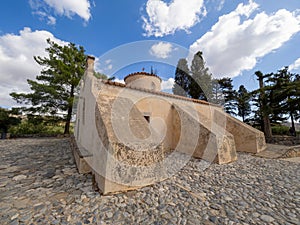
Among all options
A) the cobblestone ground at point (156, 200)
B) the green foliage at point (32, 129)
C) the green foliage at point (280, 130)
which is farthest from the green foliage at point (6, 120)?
the green foliage at point (280, 130)

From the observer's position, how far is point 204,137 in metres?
5.30

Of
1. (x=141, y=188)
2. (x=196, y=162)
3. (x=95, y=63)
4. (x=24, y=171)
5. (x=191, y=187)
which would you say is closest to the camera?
(x=141, y=188)

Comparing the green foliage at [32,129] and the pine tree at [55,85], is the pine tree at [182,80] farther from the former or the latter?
the green foliage at [32,129]

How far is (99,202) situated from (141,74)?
7.85 meters

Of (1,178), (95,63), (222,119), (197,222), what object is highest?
(95,63)

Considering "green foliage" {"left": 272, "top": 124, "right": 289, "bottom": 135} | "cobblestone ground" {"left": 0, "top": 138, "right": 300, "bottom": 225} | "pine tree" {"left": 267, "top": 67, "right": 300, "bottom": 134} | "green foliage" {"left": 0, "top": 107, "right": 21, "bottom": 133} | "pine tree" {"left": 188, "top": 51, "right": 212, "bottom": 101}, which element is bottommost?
"cobblestone ground" {"left": 0, "top": 138, "right": 300, "bottom": 225}

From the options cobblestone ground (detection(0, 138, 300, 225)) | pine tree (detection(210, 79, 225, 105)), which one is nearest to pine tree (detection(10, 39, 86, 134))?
cobblestone ground (detection(0, 138, 300, 225))

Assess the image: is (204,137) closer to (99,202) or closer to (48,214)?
(99,202)

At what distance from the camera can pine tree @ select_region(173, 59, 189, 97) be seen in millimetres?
19266

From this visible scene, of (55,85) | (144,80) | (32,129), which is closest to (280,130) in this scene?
(144,80)

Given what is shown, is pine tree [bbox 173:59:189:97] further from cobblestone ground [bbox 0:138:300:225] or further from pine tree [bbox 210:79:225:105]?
cobblestone ground [bbox 0:138:300:225]

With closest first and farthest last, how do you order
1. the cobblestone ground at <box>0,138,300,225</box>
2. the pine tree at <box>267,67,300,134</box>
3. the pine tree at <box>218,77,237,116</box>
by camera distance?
the cobblestone ground at <box>0,138,300,225</box>
the pine tree at <box>267,67,300,134</box>
the pine tree at <box>218,77,237,116</box>

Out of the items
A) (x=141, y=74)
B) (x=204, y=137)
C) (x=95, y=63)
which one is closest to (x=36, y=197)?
(x=204, y=137)

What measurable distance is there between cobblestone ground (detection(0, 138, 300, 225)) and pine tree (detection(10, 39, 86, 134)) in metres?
8.79
